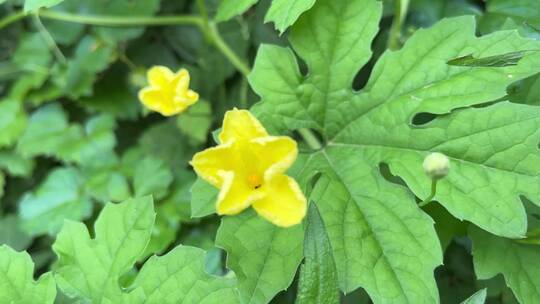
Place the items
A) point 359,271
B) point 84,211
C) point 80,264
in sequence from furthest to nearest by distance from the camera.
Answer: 1. point 84,211
2. point 80,264
3. point 359,271

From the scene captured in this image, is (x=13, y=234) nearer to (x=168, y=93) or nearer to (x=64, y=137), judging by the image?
(x=64, y=137)

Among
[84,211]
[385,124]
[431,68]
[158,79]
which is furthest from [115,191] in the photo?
[431,68]

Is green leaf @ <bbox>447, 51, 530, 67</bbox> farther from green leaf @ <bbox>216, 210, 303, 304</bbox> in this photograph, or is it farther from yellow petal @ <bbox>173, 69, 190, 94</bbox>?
yellow petal @ <bbox>173, 69, 190, 94</bbox>

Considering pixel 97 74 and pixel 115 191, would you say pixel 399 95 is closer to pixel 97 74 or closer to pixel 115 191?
pixel 115 191

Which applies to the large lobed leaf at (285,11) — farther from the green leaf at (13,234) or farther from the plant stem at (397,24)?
the green leaf at (13,234)

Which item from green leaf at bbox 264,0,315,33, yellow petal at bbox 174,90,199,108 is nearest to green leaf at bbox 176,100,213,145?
yellow petal at bbox 174,90,199,108

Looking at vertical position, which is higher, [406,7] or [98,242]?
[406,7]

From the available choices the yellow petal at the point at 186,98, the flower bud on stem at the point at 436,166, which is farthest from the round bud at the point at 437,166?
the yellow petal at the point at 186,98
